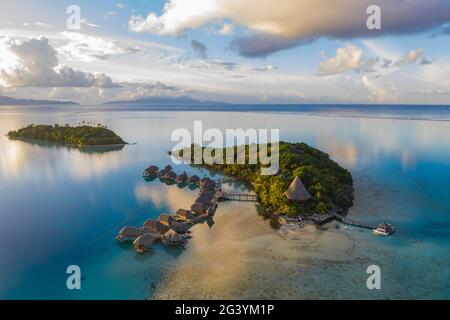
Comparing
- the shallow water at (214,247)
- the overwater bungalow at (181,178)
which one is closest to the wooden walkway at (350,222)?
the shallow water at (214,247)

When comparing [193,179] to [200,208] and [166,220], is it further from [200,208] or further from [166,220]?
[166,220]

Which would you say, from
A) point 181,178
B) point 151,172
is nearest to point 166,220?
point 181,178

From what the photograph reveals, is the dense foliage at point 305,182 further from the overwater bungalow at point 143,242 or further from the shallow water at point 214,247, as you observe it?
the overwater bungalow at point 143,242

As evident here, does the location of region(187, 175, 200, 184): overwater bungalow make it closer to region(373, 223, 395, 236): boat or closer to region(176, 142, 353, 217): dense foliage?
region(176, 142, 353, 217): dense foliage

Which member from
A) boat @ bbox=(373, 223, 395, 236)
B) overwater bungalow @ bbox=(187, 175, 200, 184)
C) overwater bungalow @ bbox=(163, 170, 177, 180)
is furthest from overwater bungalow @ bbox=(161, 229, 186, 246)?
overwater bungalow @ bbox=(163, 170, 177, 180)

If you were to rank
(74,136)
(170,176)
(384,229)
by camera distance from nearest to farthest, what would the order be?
(384,229), (170,176), (74,136)

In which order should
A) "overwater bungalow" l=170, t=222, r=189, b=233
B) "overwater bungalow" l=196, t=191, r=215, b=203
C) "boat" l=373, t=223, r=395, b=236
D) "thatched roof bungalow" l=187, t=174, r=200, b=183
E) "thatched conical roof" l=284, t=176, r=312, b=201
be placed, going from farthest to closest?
"thatched roof bungalow" l=187, t=174, r=200, b=183
"overwater bungalow" l=196, t=191, r=215, b=203
"thatched conical roof" l=284, t=176, r=312, b=201
"overwater bungalow" l=170, t=222, r=189, b=233
"boat" l=373, t=223, r=395, b=236

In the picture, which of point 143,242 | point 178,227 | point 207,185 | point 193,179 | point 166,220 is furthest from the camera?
point 193,179

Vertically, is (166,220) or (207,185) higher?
(207,185)
